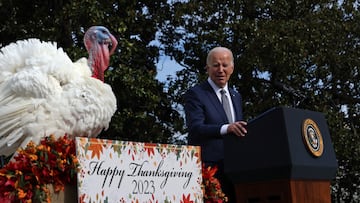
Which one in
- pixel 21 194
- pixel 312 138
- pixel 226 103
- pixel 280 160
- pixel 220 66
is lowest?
pixel 21 194

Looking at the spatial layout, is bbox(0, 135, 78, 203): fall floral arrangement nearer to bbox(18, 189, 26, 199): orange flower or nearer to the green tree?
bbox(18, 189, 26, 199): orange flower

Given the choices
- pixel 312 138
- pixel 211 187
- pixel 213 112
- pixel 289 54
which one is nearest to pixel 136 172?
pixel 211 187

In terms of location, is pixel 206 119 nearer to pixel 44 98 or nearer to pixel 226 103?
pixel 226 103

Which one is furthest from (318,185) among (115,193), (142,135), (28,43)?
(142,135)

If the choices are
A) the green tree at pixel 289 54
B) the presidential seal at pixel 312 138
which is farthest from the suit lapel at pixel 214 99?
the green tree at pixel 289 54

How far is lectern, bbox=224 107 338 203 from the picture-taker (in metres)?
2.83

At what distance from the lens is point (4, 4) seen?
9.94 metres

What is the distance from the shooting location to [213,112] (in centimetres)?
351

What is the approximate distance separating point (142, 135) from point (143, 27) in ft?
6.43

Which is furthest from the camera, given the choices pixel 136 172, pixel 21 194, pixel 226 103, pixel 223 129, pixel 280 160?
pixel 226 103

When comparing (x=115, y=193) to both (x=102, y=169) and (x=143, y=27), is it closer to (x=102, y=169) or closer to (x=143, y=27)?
(x=102, y=169)

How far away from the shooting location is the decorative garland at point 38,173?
245 centimetres

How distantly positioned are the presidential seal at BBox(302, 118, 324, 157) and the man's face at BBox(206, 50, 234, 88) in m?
0.65

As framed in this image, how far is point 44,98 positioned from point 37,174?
3.35 ft
